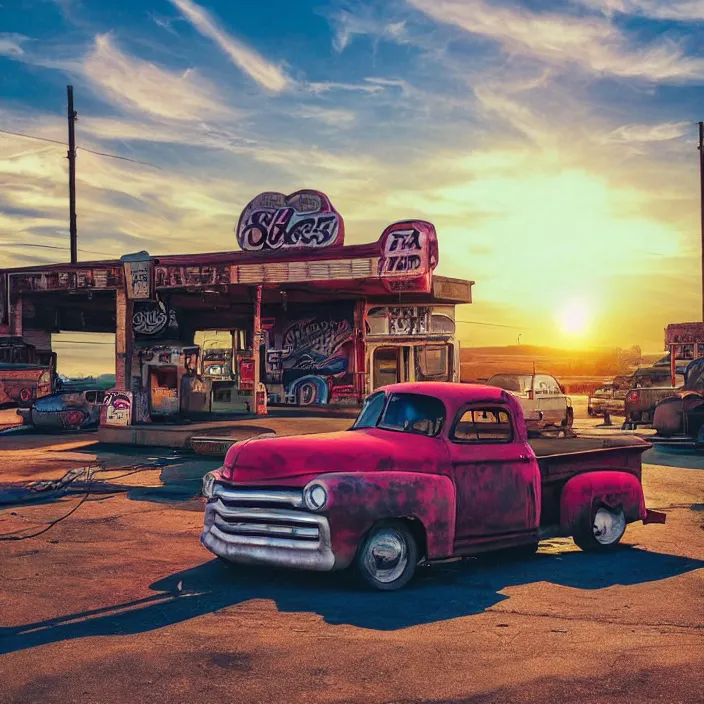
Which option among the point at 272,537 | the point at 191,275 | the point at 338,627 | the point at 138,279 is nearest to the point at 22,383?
the point at 138,279

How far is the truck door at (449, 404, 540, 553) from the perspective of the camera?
782 cm

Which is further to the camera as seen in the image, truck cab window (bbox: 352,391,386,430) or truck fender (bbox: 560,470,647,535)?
truck fender (bbox: 560,470,647,535)

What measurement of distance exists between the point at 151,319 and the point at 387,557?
27.3 metres

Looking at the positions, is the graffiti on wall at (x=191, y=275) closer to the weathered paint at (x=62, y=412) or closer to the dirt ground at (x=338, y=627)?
the weathered paint at (x=62, y=412)

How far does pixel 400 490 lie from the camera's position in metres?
7.28

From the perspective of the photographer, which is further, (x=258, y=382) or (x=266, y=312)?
(x=266, y=312)

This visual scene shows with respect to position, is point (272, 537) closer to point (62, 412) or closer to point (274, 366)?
point (62, 412)

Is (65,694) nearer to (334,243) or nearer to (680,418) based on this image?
(680,418)

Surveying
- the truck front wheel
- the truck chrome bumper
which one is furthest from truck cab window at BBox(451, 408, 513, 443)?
the truck chrome bumper

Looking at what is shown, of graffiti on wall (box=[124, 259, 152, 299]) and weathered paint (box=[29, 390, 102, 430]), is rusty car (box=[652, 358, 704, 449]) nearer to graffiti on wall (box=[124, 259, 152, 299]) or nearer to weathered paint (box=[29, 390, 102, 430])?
graffiti on wall (box=[124, 259, 152, 299])

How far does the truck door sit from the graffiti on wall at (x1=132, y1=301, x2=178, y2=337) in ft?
85.8

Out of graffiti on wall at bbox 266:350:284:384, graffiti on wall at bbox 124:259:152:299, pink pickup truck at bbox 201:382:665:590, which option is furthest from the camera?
graffiti on wall at bbox 266:350:284:384

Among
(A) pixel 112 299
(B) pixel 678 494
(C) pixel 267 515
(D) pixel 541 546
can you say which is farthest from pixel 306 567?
(A) pixel 112 299

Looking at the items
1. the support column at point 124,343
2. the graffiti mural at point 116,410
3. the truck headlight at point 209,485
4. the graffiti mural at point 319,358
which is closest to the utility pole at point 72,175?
the graffiti mural at point 319,358
